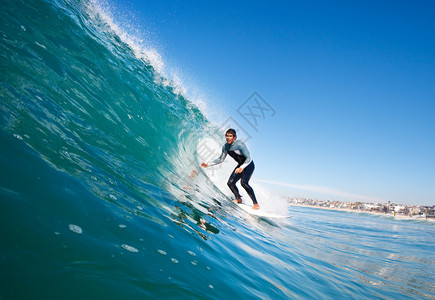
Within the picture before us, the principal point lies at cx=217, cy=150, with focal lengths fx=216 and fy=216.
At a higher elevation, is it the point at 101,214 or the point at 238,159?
the point at 238,159

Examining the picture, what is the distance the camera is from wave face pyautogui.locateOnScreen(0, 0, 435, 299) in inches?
58.8

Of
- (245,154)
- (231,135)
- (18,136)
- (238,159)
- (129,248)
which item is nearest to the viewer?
(129,248)

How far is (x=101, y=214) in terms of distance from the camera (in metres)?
2.16

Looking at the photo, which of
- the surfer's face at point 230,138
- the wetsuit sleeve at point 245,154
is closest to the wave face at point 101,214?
the surfer's face at point 230,138

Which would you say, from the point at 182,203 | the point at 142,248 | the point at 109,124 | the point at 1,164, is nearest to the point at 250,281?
the point at 142,248

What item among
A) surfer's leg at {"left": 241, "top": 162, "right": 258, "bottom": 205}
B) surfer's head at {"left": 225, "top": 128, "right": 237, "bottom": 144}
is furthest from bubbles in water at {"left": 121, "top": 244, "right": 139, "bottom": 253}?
surfer's leg at {"left": 241, "top": 162, "right": 258, "bottom": 205}

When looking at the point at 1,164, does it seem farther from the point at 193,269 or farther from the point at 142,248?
the point at 193,269

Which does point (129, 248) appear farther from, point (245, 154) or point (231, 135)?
point (245, 154)

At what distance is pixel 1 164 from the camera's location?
188cm

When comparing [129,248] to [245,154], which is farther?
[245,154]

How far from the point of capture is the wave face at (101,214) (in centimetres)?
149

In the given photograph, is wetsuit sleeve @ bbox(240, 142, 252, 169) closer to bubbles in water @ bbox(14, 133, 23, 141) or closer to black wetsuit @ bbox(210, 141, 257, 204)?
black wetsuit @ bbox(210, 141, 257, 204)

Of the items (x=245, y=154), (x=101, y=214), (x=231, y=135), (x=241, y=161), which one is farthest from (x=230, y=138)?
(x=101, y=214)

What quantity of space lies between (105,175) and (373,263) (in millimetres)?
6055
